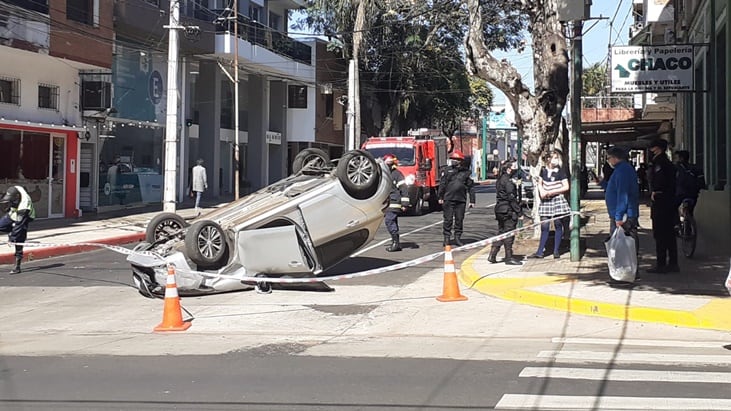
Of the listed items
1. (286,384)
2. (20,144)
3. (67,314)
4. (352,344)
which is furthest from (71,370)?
(20,144)

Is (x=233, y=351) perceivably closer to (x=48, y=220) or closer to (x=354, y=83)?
(x=48, y=220)

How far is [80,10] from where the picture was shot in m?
23.0

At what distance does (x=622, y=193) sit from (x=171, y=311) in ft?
20.3

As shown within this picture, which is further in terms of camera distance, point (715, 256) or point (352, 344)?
point (715, 256)

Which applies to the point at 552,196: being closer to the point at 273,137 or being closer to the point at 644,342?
the point at 644,342

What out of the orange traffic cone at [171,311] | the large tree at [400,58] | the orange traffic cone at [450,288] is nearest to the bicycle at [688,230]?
the orange traffic cone at [450,288]

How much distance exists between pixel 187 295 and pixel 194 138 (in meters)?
24.6

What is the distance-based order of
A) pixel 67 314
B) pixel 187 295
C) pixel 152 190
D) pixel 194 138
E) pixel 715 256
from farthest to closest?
pixel 194 138, pixel 152 190, pixel 715 256, pixel 187 295, pixel 67 314

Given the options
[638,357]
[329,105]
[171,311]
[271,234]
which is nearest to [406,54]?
[329,105]

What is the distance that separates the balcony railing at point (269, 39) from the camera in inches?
1299

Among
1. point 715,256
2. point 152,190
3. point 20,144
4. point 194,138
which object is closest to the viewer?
point 715,256

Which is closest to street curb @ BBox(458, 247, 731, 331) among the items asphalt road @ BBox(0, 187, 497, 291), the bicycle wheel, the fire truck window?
asphalt road @ BBox(0, 187, 497, 291)

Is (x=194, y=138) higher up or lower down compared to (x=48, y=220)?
higher up

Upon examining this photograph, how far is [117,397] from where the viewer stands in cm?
635
